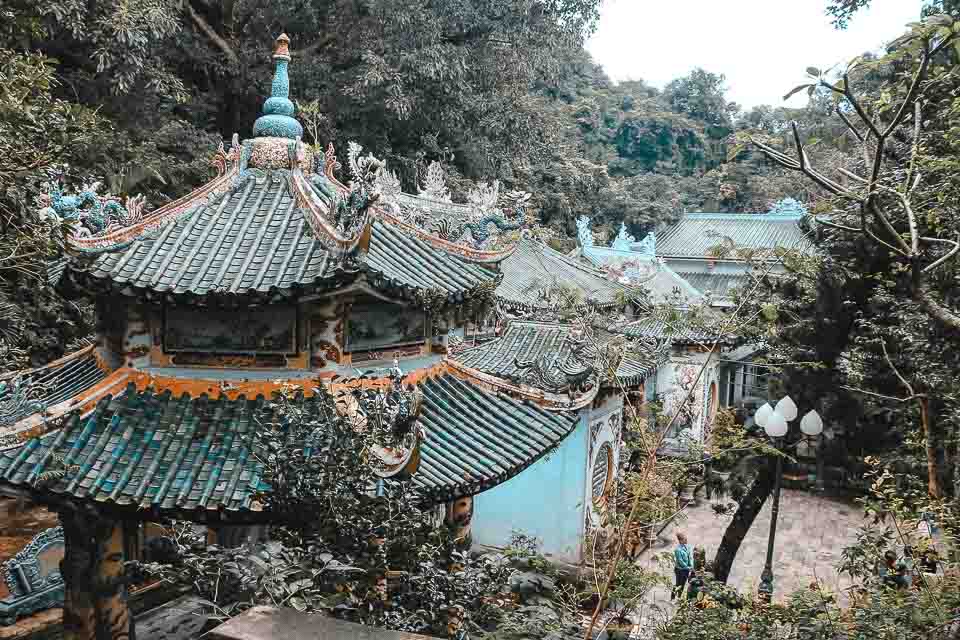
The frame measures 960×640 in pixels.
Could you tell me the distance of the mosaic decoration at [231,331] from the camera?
22.7 ft

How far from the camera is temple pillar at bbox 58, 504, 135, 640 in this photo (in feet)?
22.6

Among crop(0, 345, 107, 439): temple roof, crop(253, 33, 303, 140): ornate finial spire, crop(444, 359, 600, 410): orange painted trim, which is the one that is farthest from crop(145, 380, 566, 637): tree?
crop(253, 33, 303, 140): ornate finial spire

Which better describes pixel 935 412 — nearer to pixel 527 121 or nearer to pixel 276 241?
pixel 276 241

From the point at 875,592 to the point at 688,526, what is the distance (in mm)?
13439

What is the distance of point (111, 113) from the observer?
18031mm

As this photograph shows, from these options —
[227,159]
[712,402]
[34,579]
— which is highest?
[227,159]

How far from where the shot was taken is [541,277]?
71.5 feet

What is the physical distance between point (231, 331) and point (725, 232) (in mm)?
34129

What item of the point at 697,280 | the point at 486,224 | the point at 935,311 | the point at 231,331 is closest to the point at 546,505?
the point at 486,224

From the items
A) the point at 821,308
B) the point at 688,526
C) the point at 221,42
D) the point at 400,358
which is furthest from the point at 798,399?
the point at 221,42

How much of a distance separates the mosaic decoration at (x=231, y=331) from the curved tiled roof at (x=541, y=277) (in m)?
12.3

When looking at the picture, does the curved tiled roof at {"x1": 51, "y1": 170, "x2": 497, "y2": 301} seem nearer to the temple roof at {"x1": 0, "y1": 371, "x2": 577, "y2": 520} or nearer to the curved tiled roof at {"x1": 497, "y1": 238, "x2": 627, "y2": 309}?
the temple roof at {"x1": 0, "y1": 371, "x2": 577, "y2": 520}

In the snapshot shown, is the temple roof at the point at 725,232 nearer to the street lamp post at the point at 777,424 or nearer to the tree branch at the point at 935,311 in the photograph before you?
the street lamp post at the point at 777,424

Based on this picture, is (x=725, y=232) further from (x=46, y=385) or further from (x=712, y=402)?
(x=46, y=385)
